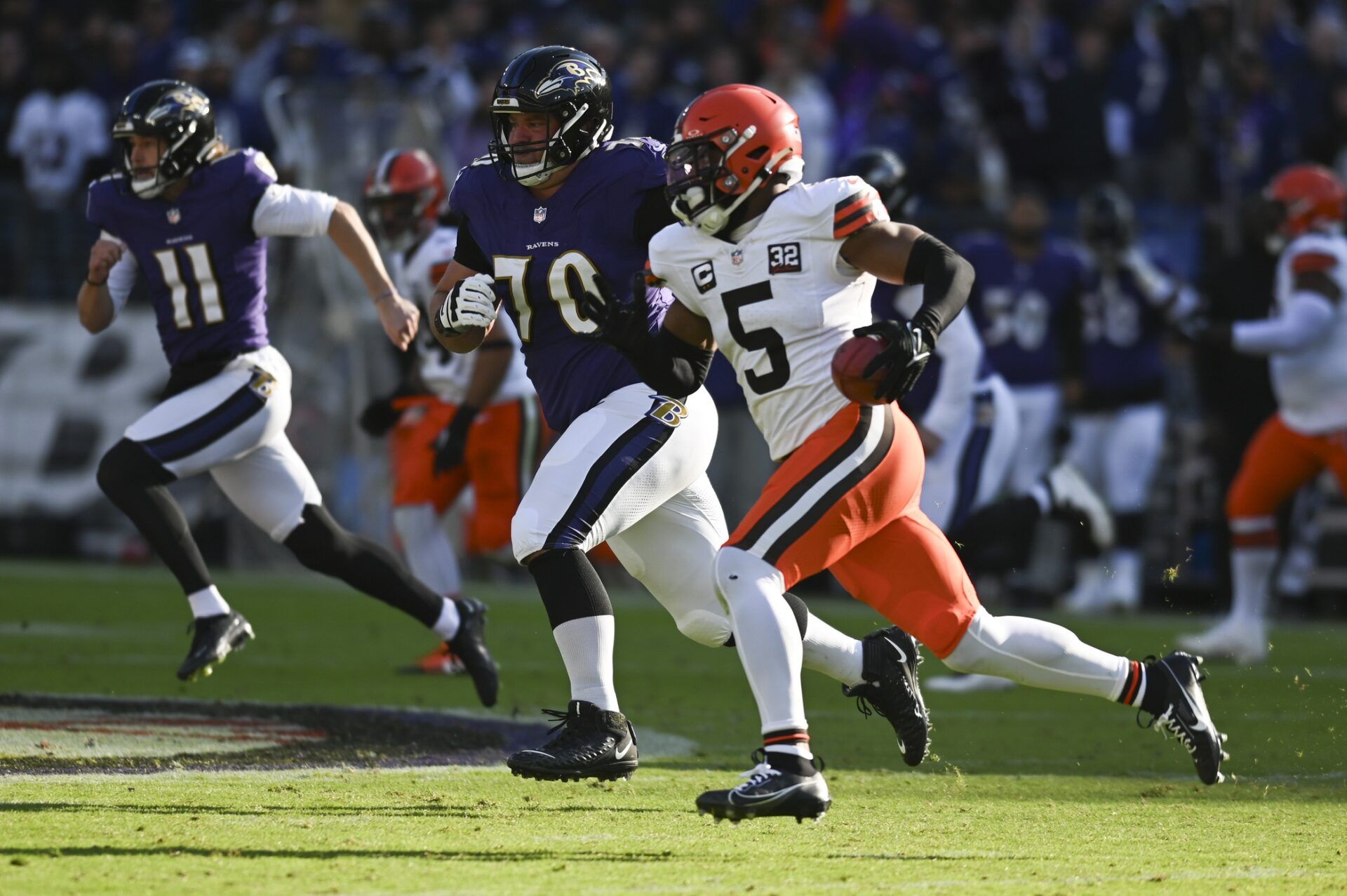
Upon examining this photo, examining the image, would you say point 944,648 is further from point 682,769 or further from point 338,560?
point 338,560

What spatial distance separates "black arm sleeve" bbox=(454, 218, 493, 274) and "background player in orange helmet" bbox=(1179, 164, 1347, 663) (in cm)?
444

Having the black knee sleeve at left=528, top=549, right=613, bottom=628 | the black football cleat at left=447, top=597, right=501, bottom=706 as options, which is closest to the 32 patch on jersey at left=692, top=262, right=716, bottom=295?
the black knee sleeve at left=528, top=549, right=613, bottom=628

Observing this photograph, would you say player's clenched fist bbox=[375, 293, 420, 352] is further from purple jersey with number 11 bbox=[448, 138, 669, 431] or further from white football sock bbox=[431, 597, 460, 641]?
white football sock bbox=[431, 597, 460, 641]

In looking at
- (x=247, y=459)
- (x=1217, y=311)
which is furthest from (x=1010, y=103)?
(x=247, y=459)

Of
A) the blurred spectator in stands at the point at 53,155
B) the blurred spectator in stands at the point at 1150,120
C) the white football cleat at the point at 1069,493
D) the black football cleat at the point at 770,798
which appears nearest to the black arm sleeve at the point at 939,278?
the black football cleat at the point at 770,798

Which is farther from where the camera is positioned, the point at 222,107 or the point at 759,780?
the point at 222,107

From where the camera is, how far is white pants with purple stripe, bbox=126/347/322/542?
6363 millimetres

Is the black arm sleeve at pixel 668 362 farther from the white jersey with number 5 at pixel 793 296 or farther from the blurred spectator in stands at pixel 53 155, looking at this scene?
the blurred spectator in stands at pixel 53 155

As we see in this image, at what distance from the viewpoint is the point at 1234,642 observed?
8.98m

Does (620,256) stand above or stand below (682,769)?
above

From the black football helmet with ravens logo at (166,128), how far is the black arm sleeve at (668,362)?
2.12 m

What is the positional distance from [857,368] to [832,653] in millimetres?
1046

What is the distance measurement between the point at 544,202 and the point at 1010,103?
7.93 meters

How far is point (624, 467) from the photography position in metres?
4.96
